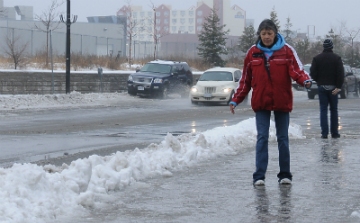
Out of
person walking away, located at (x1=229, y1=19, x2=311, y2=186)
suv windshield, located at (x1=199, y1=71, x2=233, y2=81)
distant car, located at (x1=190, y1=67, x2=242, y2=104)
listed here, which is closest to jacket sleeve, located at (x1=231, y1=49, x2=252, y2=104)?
person walking away, located at (x1=229, y1=19, x2=311, y2=186)

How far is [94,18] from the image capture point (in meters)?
101

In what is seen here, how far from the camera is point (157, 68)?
34.3 m

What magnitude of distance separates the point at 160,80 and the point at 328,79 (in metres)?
21.2

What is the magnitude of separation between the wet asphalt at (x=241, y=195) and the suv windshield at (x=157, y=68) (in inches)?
962

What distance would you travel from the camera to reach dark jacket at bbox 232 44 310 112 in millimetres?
7477

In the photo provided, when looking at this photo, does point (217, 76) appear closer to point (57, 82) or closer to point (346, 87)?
point (57, 82)

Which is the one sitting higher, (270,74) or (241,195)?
(270,74)

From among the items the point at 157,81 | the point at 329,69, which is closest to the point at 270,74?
the point at 329,69

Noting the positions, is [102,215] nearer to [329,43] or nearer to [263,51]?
[263,51]

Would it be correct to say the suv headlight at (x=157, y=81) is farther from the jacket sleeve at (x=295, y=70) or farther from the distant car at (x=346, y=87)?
the jacket sleeve at (x=295, y=70)

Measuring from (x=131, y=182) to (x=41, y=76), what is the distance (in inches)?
1015

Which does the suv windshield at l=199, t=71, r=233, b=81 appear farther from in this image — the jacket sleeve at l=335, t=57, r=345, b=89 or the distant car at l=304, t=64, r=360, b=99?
the jacket sleeve at l=335, t=57, r=345, b=89

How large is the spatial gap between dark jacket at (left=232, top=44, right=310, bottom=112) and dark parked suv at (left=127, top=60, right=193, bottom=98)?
993 inches

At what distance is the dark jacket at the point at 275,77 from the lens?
24.5ft
